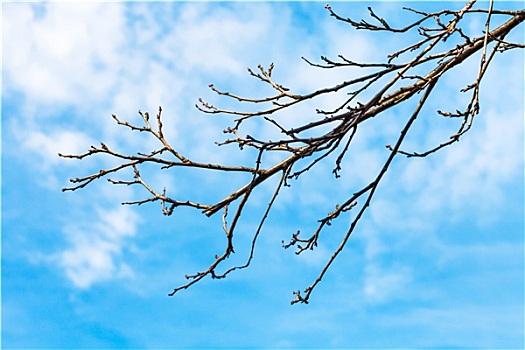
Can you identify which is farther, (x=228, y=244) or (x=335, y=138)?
(x=228, y=244)

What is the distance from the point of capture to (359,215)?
10.2 feet

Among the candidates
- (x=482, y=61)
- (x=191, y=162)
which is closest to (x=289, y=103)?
(x=191, y=162)

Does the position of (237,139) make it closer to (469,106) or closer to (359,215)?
(359,215)

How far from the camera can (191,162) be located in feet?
11.3

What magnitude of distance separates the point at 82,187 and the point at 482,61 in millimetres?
2108

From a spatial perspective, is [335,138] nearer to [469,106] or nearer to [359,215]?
[359,215]

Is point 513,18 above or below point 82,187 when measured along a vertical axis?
above

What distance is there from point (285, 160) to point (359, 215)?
1.66 feet

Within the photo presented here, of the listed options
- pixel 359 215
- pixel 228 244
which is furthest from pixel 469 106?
pixel 228 244

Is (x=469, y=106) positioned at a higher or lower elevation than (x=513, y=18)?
lower

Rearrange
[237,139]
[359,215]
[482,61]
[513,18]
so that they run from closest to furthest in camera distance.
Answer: [482,61] < [359,215] < [513,18] < [237,139]

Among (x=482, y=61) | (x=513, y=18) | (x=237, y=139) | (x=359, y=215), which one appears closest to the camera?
(x=482, y=61)

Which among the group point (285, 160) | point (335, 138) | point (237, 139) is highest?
point (237, 139)

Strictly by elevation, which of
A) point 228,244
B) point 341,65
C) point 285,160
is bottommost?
point 228,244
